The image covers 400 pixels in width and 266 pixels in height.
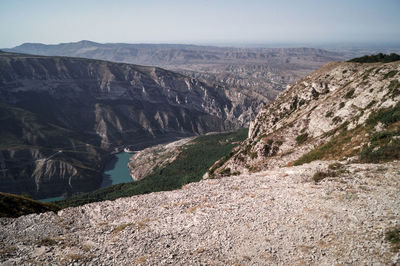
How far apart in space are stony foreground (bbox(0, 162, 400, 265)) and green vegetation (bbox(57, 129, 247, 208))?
63006mm

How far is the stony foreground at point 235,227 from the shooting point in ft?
49.9

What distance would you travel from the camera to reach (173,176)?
108062 mm

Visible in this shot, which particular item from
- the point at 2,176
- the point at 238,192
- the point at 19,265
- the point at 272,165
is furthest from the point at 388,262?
the point at 2,176

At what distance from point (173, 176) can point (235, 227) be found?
91.5m

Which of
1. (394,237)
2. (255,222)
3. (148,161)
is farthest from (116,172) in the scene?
(394,237)

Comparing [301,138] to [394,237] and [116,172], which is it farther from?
[116,172]

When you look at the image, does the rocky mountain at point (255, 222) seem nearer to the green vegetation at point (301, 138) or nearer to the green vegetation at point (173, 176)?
the green vegetation at point (301, 138)

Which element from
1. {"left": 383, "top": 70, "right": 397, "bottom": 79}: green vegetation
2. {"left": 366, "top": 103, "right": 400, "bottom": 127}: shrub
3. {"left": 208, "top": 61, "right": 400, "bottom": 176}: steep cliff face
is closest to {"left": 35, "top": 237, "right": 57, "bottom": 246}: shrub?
{"left": 208, "top": 61, "right": 400, "bottom": 176}: steep cliff face

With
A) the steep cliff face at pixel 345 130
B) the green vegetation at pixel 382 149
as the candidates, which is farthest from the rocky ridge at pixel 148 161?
the green vegetation at pixel 382 149

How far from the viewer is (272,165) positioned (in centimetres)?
4094

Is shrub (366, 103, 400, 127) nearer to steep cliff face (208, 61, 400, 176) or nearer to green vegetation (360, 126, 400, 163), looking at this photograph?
steep cliff face (208, 61, 400, 176)

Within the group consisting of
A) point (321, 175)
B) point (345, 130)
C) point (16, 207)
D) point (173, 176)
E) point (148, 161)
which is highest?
point (345, 130)

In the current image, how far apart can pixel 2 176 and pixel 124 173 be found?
2520 inches

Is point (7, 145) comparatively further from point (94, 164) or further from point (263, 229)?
point (263, 229)
